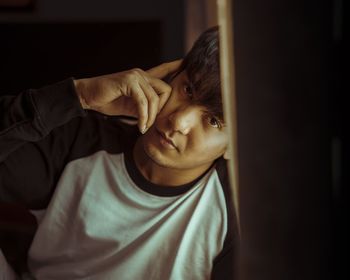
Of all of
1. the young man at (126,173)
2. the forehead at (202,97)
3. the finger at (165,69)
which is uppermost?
the finger at (165,69)

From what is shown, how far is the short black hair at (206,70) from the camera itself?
0.49 meters

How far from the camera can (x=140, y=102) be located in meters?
0.52

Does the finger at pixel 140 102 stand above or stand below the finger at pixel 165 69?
below

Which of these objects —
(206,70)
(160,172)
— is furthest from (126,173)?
(206,70)

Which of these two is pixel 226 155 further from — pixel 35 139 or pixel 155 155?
pixel 35 139

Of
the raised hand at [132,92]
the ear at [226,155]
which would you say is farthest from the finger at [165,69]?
the ear at [226,155]

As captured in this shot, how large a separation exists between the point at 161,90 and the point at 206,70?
54 mm

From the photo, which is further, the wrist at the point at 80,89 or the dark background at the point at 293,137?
the wrist at the point at 80,89

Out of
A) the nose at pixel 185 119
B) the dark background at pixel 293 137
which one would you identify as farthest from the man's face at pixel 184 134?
the dark background at pixel 293 137

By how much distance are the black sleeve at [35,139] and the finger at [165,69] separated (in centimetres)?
9

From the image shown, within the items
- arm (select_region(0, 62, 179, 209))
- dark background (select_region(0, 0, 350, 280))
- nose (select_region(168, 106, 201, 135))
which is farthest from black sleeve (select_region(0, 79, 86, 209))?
dark background (select_region(0, 0, 350, 280))

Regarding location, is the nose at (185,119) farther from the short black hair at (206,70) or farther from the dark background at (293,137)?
the dark background at (293,137)

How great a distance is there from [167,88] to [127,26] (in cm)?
8

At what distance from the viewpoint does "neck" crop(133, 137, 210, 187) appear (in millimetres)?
528
